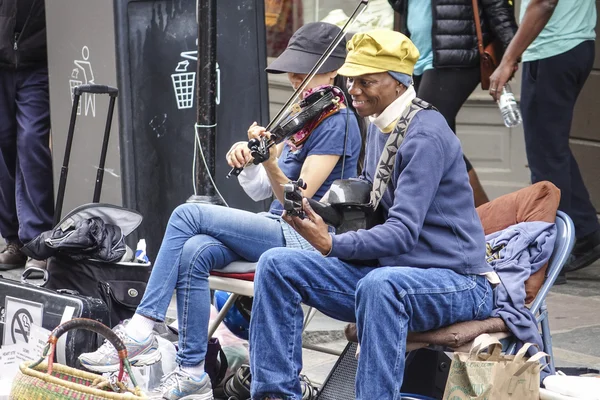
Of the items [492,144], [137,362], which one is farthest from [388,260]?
[492,144]

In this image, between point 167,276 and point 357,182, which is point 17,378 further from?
point 357,182

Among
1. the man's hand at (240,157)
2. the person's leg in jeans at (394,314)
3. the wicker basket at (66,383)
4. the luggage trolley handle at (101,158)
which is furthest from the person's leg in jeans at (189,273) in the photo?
the luggage trolley handle at (101,158)

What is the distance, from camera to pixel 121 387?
354 centimetres

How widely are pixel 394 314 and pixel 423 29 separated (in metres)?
2.53

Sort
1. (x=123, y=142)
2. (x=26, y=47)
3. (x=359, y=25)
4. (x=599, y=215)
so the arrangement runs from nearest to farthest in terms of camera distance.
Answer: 1. (x=123, y=142)
2. (x=26, y=47)
3. (x=599, y=215)
4. (x=359, y=25)

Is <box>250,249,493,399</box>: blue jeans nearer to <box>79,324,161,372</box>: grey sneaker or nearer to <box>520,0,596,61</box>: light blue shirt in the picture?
<box>79,324,161,372</box>: grey sneaker

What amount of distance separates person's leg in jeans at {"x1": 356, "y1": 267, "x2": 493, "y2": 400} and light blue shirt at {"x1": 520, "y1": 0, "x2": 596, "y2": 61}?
7.73 feet

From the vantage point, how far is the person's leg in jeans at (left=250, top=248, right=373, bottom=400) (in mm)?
3865

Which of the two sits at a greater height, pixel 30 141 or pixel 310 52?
pixel 310 52

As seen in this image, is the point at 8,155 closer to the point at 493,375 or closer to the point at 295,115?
the point at 295,115

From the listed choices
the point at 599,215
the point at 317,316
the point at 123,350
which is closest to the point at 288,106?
the point at 123,350

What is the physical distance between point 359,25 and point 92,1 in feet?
7.18

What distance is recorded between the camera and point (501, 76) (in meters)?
5.52

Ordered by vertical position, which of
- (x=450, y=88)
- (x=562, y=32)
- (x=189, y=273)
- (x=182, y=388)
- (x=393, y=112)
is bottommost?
(x=182, y=388)
